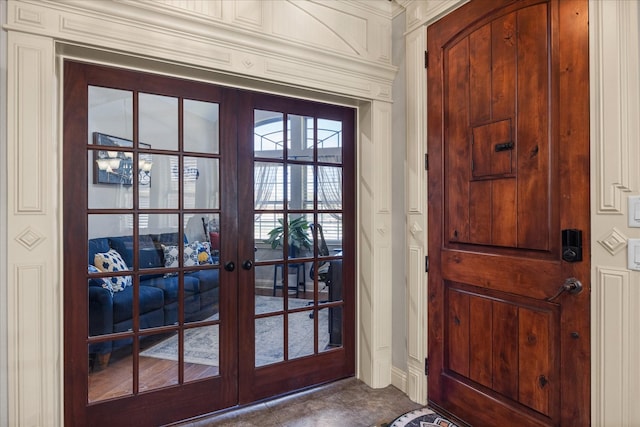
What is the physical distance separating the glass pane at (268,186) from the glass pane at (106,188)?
0.73 meters

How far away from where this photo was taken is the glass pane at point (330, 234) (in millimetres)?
2502

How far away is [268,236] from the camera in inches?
90.3

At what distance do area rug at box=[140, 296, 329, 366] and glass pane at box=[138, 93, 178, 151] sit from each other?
3.59ft

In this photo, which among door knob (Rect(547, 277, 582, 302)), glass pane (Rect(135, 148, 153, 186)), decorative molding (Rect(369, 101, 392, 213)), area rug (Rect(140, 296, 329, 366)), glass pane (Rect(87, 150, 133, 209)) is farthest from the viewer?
decorative molding (Rect(369, 101, 392, 213))

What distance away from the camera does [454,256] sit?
207 centimetres

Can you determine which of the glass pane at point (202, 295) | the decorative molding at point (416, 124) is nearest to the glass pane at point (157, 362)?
the glass pane at point (202, 295)

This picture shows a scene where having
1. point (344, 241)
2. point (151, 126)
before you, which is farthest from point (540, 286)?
point (151, 126)

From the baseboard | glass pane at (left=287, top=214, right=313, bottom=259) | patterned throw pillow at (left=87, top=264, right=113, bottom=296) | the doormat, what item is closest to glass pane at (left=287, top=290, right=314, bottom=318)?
glass pane at (left=287, top=214, right=313, bottom=259)

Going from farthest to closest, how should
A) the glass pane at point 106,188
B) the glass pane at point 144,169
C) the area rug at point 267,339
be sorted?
the area rug at point 267,339
the glass pane at point 144,169
the glass pane at point 106,188

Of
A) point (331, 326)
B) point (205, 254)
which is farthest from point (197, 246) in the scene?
point (331, 326)

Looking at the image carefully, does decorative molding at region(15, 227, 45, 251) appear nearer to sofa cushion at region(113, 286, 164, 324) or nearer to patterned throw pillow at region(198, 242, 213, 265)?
sofa cushion at region(113, 286, 164, 324)

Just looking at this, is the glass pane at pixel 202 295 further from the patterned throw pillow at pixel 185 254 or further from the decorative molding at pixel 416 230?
the decorative molding at pixel 416 230

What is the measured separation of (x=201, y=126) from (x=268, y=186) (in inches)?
21.8

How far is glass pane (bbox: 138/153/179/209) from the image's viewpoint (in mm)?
1921
